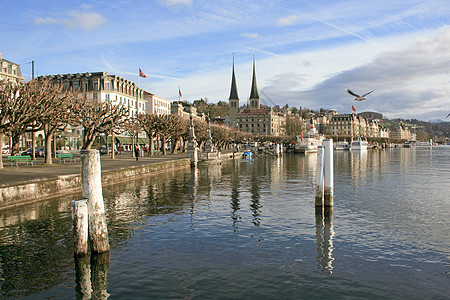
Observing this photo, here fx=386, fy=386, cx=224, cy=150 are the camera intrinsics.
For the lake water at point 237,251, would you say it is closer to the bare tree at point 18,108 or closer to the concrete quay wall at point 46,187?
the concrete quay wall at point 46,187

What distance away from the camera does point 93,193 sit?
12.6 metres

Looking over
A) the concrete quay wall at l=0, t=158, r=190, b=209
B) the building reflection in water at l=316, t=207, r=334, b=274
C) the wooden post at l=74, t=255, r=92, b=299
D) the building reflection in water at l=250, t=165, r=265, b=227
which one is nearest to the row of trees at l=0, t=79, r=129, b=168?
the concrete quay wall at l=0, t=158, r=190, b=209

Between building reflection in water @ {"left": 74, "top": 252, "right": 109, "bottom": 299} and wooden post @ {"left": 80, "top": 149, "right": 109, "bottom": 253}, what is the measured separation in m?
0.54

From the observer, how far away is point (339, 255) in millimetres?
13398

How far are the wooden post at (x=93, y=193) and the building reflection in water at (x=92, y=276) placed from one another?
0.54 meters

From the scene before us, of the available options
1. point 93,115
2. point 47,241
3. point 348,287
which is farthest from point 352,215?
point 93,115

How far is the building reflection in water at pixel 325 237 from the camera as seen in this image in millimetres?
12564

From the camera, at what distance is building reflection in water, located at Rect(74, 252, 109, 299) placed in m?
10.3

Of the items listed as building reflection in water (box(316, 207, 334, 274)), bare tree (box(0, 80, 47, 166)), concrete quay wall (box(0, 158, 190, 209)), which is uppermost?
bare tree (box(0, 80, 47, 166))

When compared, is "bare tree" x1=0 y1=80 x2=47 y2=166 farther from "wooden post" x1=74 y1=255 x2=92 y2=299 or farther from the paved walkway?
"wooden post" x1=74 y1=255 x2=92 y2=299

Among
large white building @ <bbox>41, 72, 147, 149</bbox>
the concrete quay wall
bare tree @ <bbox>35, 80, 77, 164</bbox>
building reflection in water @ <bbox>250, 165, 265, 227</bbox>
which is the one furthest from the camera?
large white building @ <bbox>41, 72, 147, 149</bbox>

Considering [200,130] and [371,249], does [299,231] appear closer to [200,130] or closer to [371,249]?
[371,249]

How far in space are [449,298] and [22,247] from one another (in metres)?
13.6

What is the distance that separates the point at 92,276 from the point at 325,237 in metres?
9.09
